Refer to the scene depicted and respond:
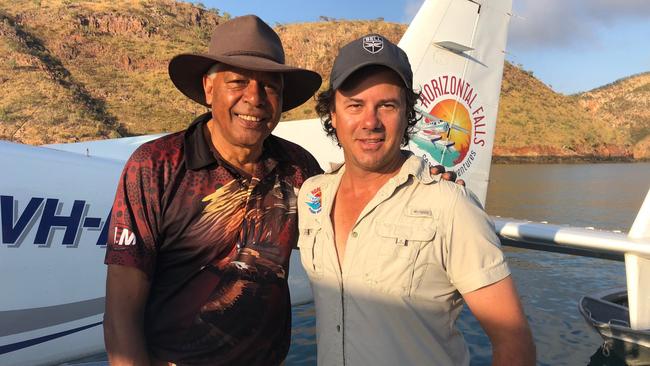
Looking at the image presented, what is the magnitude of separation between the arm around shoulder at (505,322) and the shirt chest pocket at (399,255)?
0.18m

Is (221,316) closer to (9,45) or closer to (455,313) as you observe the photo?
(455,313)

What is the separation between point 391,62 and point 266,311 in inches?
39.8

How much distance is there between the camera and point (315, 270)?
1.66 m

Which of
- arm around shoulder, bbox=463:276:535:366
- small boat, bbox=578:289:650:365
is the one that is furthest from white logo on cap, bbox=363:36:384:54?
small boat, bbox=578:289:650:365

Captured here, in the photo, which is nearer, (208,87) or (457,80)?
(208,87)

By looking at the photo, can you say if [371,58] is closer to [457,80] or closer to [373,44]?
[373,44]

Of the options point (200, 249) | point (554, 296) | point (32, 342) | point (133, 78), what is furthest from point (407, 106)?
point (133, 78)

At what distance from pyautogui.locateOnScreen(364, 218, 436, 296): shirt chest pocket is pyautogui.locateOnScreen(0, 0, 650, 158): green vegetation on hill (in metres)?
27.7

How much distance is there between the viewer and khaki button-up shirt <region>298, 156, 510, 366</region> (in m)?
1.40

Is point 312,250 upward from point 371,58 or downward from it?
downward

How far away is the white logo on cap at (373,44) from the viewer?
61.9 inches

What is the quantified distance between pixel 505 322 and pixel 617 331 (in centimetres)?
418

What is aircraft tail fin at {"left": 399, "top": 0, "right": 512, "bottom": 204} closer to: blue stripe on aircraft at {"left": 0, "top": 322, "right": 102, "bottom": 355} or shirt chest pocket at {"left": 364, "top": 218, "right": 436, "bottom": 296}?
blue stripe on aircraft at {"left": 0, "top": 322, "right": 102, "bottom": 355}

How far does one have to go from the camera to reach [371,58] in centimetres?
156
